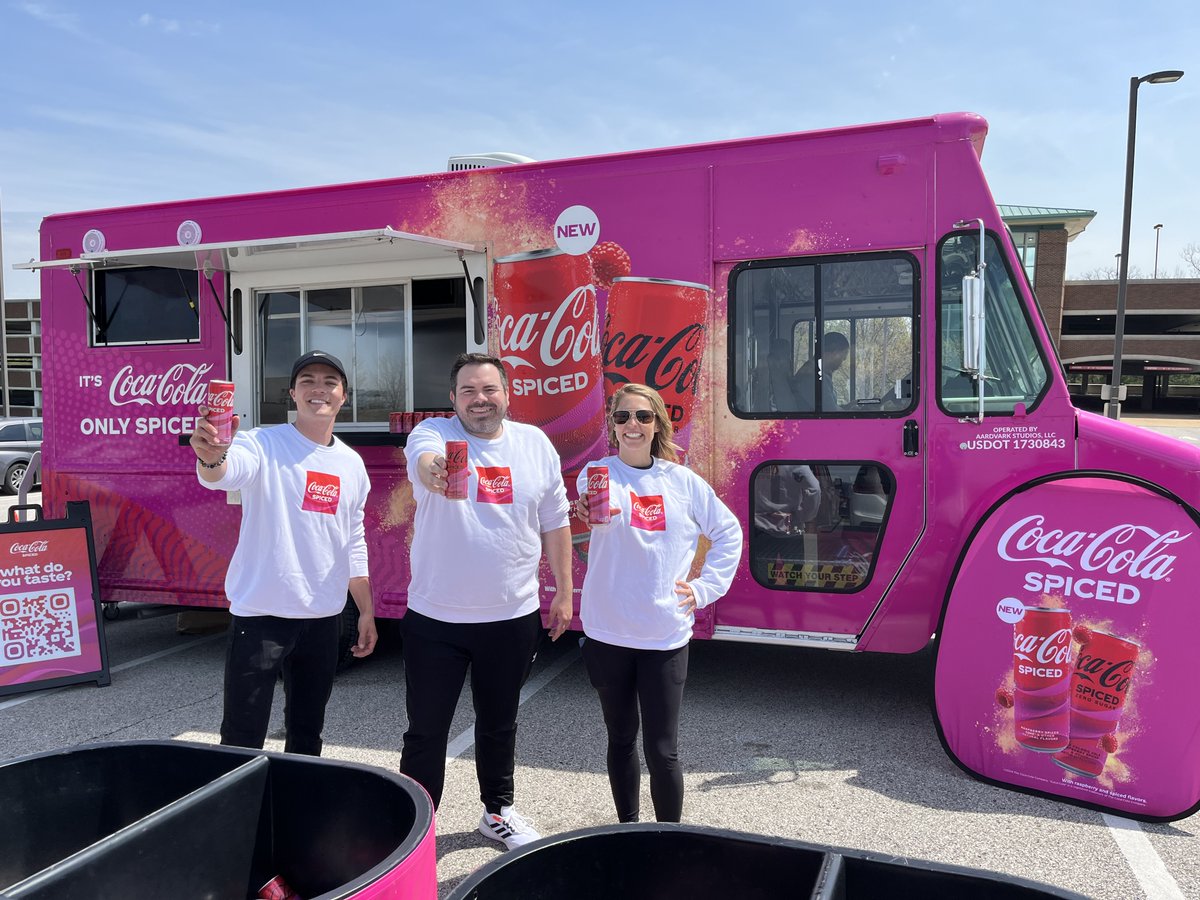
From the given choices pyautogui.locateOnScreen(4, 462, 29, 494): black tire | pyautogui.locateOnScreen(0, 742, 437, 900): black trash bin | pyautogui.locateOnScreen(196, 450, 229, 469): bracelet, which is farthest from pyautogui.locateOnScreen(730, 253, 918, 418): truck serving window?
pyautogui.locateOnScreen(4, 462, 29, 494): black tire

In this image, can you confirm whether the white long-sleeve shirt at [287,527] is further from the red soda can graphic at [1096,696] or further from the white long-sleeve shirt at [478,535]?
the red soda can graphic at [1096,696]

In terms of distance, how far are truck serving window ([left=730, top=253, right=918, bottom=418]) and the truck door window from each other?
12.5 inches

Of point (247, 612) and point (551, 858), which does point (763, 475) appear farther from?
point (551, 858)

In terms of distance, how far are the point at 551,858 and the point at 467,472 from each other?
5.02ft

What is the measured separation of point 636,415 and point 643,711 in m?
1.02

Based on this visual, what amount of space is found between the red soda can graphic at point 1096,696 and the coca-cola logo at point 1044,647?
2.6 inches

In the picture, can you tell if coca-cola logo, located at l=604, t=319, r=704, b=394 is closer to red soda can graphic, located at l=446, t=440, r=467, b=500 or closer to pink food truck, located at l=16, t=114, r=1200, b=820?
pink food truck, located at l=16, t=114, r=1200, b=820

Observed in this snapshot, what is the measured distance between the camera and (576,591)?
4.84 metres

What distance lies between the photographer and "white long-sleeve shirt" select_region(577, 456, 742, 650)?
9.52ft

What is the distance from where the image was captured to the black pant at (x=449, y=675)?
120 inches

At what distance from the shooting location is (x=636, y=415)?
3020 mm

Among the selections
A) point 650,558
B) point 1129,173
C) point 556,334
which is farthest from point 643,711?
point 1129,173

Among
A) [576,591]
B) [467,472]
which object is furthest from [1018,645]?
[467,472]

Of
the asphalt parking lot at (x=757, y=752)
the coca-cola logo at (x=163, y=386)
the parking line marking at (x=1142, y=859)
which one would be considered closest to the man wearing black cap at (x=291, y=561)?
the asphalt parking lot at (x=757, y=752)
